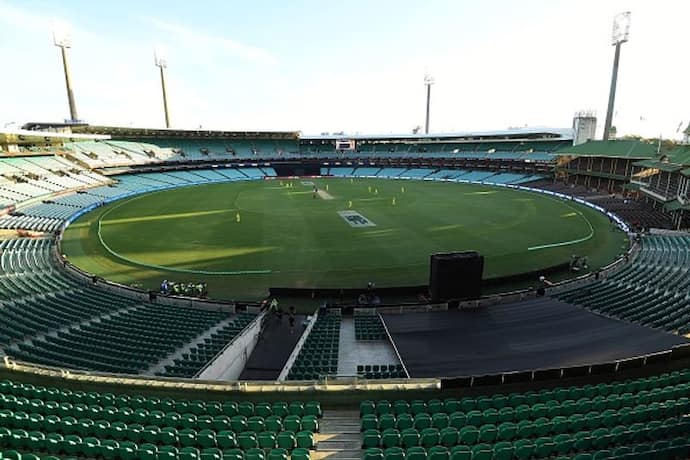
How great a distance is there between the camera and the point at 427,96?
12050cm

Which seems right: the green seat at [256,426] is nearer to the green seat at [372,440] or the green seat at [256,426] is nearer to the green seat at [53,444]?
Result: the green seat at [372,440]

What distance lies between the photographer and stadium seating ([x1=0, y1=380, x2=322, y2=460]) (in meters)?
8.20

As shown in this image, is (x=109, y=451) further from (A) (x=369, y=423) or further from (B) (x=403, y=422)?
(B) (x=403, y=422)

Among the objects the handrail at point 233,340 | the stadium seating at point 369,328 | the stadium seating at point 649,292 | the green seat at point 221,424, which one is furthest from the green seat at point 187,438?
the stadium seating at point 649,292

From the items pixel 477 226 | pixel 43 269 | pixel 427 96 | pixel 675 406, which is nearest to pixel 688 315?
pixel 675 406

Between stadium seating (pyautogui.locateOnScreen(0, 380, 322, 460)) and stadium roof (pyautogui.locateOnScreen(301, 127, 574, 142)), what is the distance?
280 ft

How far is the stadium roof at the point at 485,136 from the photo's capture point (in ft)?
265

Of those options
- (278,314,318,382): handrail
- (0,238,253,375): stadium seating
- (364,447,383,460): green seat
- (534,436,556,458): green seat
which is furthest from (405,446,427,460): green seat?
(0,238,253,375): stadium seating

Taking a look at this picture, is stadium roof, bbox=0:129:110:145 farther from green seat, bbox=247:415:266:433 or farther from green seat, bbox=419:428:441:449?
green seat, bbox=419:428:441:449

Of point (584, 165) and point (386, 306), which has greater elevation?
point (584, 165)

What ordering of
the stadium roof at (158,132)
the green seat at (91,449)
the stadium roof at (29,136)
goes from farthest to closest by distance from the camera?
the stadium roof at (158,132), the stadium roof at (29,136), the green seat at (91,449)

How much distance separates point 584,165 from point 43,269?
72.5 meters

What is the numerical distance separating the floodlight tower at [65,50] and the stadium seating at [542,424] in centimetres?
9202

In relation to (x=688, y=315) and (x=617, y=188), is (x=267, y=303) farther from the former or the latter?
(x=617, y=188)
